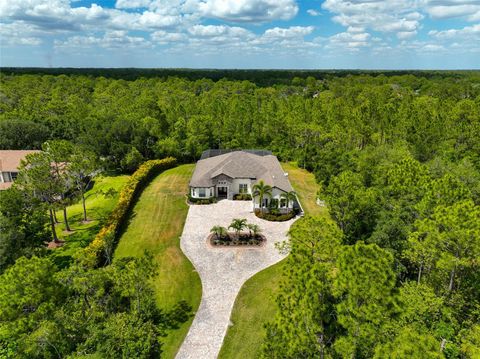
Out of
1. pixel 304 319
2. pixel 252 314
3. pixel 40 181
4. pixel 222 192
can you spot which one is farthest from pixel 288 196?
pixel 40 181

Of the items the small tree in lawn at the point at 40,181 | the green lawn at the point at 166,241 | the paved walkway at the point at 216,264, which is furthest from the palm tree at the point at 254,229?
the small tree in lawn at the point at 40,181

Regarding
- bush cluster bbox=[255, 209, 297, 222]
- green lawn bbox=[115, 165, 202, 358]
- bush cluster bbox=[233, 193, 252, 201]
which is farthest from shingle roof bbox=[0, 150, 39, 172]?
bush cluster bbox=[255, 209, 297, 222]

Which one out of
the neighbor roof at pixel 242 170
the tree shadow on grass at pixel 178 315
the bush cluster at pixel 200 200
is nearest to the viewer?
the tree shadow on grass at pixel 178 315

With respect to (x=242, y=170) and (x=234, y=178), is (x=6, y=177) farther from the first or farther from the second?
(x=242, y=170)

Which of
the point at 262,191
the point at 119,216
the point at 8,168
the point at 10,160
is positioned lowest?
the point at 119,216

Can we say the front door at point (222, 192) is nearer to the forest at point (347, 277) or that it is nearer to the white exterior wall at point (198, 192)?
the white exterior wall at point (198, 192)

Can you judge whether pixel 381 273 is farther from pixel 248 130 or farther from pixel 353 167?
pixel 248 130

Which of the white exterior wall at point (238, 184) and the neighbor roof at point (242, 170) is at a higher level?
the neighbor roof at point (242, 170)
